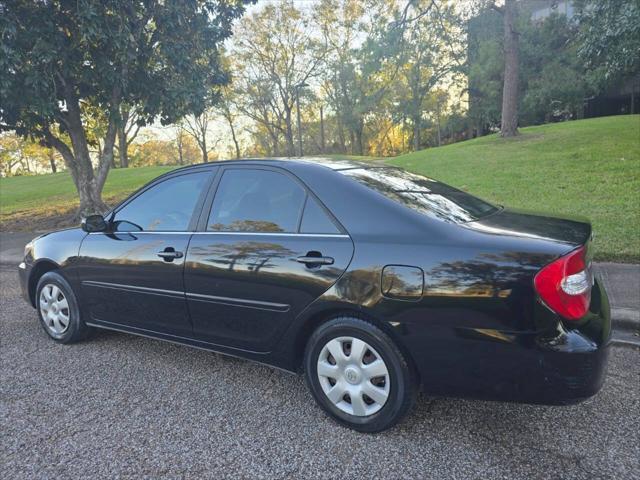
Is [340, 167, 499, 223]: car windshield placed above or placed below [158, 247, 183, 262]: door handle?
above

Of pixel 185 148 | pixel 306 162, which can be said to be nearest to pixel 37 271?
pixel 306 162

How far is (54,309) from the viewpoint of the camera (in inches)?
161

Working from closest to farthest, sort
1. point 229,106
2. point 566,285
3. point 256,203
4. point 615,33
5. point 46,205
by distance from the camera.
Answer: point 566,285, point 256,203, point 615,33, point 46,205, point 229,106

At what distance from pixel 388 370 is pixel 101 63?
853 centimetres

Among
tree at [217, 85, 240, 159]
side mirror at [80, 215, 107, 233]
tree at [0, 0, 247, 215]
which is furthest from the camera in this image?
tree at [217, 85, 240, 159]

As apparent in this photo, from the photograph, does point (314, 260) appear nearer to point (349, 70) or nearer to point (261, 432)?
point (261, 432)

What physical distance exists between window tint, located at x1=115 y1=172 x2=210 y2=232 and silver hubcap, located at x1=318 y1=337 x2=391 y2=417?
56.5 inches

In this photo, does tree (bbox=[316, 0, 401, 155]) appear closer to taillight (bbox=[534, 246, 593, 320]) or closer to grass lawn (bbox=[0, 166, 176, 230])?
grass lawn (bbox=[0, 166, 176, 230])

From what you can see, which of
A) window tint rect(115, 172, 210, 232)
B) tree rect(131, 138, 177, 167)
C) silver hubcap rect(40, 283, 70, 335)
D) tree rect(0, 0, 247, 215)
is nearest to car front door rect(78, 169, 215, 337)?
window tint rect(115, 172, 210, 232)

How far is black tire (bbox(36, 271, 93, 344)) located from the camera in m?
3.98

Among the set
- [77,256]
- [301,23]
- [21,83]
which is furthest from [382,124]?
[77,256]

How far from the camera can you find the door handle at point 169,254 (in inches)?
127

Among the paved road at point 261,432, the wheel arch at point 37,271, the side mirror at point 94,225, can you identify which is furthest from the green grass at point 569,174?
the wheel arch at point 37,271

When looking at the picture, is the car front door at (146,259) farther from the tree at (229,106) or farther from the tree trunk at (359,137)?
the tree trunk at (359,137)
